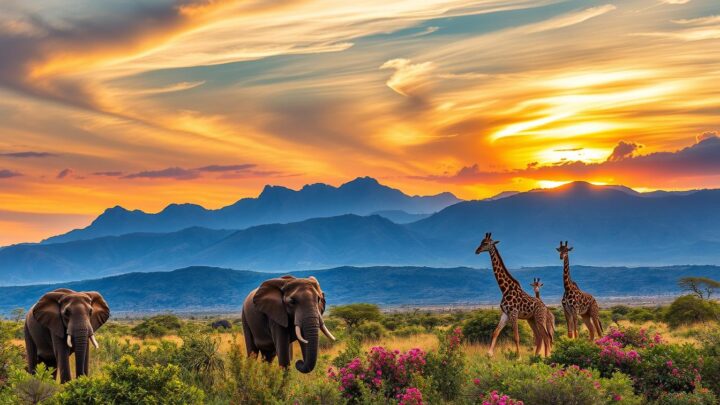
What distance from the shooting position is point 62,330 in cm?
1961

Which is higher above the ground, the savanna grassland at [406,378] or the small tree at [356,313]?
the savanna grassland at [406,378]

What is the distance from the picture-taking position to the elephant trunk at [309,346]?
680 inches

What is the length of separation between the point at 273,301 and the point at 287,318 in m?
0.61

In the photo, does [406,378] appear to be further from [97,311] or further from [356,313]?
[356,313]

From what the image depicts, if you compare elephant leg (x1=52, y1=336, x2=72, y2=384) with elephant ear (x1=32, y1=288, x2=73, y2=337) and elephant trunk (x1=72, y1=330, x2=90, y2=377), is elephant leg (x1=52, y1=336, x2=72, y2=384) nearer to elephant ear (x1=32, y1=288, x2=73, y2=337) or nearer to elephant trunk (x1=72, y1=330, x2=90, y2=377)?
elephant ear (x1=32, y1=288, x2=73, y2=337)

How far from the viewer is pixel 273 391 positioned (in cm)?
1577

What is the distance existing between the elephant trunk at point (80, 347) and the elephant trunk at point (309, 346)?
5662 millimetres

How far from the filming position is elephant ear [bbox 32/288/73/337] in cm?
1964

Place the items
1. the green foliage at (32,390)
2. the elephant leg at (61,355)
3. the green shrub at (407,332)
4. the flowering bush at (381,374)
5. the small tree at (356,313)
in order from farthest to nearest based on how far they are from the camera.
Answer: the small tree at (356,313) < the green shrub at (407,332) < the elephant leg at (61,355) < the flowering bush at (381,374) < the green foliage at (32,390)

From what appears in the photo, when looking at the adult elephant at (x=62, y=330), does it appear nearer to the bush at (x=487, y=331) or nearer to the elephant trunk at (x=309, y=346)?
the elephant trunk at (x=309, y=346)

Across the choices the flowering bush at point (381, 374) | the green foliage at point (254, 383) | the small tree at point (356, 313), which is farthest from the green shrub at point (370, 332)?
the green foliage at point (254, 383)

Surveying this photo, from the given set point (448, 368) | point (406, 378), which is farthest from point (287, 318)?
point (448, 368)

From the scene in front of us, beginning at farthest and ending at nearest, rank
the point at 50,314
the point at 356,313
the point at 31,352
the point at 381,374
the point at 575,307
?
the point at 356,313 < the point at 575,307 < the point at 31,352 < the point at 50,314 < the point at 381,374

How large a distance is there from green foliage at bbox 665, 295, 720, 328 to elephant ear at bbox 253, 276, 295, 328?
33279 millimetres
